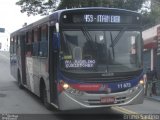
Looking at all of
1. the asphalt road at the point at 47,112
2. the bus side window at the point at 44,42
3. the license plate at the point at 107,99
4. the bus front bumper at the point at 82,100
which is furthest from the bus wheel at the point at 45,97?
the license plate at the point at 107,99

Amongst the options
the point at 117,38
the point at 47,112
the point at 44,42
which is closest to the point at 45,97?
the point at 47,112

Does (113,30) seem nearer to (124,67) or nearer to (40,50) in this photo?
(124,67)

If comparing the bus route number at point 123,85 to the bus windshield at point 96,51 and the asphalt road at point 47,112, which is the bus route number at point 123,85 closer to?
the bus windshield at point 96,51

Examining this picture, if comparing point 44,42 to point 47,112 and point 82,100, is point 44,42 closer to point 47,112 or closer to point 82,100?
point 47,112

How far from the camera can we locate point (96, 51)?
10977mm

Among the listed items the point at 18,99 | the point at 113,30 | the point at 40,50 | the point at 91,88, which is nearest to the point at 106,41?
the point at 113,30

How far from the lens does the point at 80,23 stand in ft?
36.2

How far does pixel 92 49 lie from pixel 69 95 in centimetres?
135

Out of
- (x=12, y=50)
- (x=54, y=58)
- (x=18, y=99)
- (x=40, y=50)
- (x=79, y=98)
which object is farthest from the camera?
(x=12, y=50)

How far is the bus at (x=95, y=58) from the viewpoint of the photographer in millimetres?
10766

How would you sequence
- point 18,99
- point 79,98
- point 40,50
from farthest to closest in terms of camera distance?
point 18,99 → point 40,50 → point 79,98

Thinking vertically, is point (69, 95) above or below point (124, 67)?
below

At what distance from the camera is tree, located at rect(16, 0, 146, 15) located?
93.6 feet

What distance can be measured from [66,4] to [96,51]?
1892 centimetres
